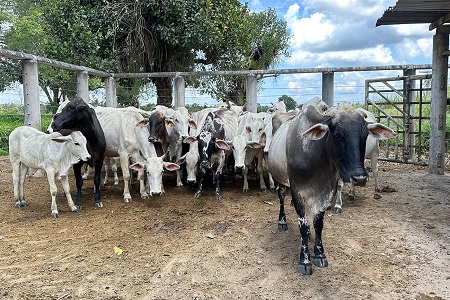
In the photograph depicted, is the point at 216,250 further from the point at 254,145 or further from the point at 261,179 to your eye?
Result: the point at 261,179

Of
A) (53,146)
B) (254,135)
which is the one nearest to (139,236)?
(53,146)

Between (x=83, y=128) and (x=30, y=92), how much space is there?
1.84 m

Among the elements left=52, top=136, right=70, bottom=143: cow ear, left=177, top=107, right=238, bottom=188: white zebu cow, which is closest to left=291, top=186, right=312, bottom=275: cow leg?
left=177, top=107, right=238, bottom=188: white zebu cow

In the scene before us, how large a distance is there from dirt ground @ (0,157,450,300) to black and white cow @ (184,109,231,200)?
503 mm

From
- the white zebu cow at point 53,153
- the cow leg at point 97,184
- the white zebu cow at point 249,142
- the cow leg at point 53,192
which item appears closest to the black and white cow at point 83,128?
the cow leg at point 97,184

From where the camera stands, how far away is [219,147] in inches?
267

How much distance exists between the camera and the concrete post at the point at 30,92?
7211mm

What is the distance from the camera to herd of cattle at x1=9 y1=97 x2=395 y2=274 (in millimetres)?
3410

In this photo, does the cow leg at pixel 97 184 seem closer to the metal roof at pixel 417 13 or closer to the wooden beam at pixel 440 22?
the metal roof at pixel 417 13

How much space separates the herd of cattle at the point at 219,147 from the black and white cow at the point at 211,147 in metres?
0.02

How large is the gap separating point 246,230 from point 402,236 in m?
1.92

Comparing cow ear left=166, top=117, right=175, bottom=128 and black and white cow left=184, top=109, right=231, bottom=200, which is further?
cow ear left=166, top=117, right=175, bottom=128

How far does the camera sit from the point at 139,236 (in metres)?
4.80

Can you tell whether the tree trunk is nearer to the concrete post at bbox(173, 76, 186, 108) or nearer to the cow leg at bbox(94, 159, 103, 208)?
the concrete post at bbox(173, 76, 186, 108)
